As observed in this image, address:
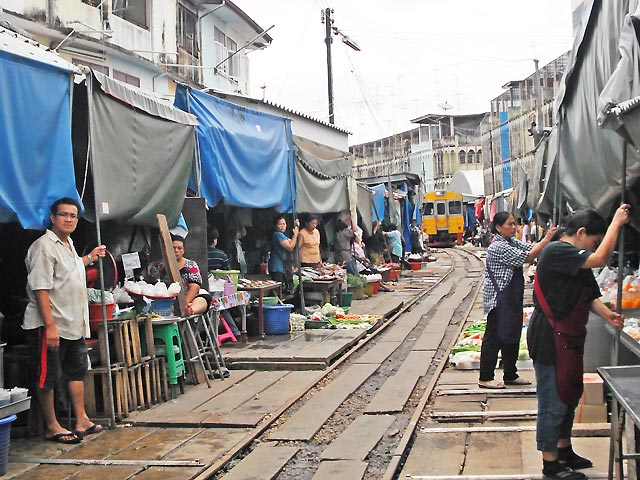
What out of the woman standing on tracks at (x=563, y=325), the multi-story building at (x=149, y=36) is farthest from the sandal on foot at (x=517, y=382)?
the multi-story building at (x=149, y=36)

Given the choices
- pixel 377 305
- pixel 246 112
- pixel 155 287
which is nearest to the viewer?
pixel 155 287

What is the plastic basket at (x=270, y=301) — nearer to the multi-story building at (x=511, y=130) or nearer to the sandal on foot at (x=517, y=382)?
the sandal on foot at (x=517, y=382)

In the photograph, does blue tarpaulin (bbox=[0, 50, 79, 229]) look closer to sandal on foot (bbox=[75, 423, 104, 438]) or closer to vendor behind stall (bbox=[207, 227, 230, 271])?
sandal on foot (bbox=[75, 423, 104, 438])

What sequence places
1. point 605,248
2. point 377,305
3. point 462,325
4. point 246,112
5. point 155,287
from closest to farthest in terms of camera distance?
point 605,248 → point 155,287 → point 246,112 → point 462,325 → point 377,305

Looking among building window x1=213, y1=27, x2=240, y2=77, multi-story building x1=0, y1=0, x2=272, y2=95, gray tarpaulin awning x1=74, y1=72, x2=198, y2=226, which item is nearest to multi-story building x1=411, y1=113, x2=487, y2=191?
multi-story building x1=0, y1=0, x2=272, y2=95

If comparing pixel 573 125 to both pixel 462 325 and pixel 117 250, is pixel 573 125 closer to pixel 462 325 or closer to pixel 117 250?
pixel 117 250

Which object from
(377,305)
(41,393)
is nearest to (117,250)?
(41,393)

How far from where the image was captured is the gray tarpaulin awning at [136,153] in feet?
25.0

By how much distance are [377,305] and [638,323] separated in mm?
10959

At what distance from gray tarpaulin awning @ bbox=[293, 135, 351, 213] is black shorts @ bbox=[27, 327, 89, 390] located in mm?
7870

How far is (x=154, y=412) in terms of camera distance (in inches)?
305

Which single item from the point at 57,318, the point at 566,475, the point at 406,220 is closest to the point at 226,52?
the point at 406,220

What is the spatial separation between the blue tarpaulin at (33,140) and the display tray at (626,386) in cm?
455

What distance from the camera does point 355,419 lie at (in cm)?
747
